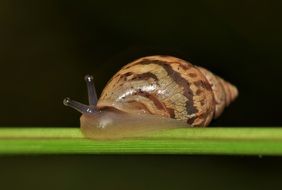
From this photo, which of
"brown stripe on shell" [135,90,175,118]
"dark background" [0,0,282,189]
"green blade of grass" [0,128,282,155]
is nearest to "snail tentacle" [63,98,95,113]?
"brown stripe on shell" [135,90,175,118]

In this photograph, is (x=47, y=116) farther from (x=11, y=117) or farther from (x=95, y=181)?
(x=95, y=181)

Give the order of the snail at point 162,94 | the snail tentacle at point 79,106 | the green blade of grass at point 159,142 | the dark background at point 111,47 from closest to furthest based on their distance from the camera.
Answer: the green blade of grass at point 159,142, the snail tentacle at point 79,106, the snail at point 162,94, the dark background at point 111,47

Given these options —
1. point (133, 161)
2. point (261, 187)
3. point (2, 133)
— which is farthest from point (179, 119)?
point (2, 133)

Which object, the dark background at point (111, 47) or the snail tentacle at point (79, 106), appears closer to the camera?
the snail tentacle at point (79, 106)

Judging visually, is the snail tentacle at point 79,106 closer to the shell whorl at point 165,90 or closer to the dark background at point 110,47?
the shell whorl at point 165,90

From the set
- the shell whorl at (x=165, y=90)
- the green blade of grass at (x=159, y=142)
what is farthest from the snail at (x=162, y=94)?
the green blade of grass at (x=159, y=142)

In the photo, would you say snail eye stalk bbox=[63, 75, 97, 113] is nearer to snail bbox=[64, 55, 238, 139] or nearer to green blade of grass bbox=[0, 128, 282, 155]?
snail bbox=[64, 55, 238, 139]
